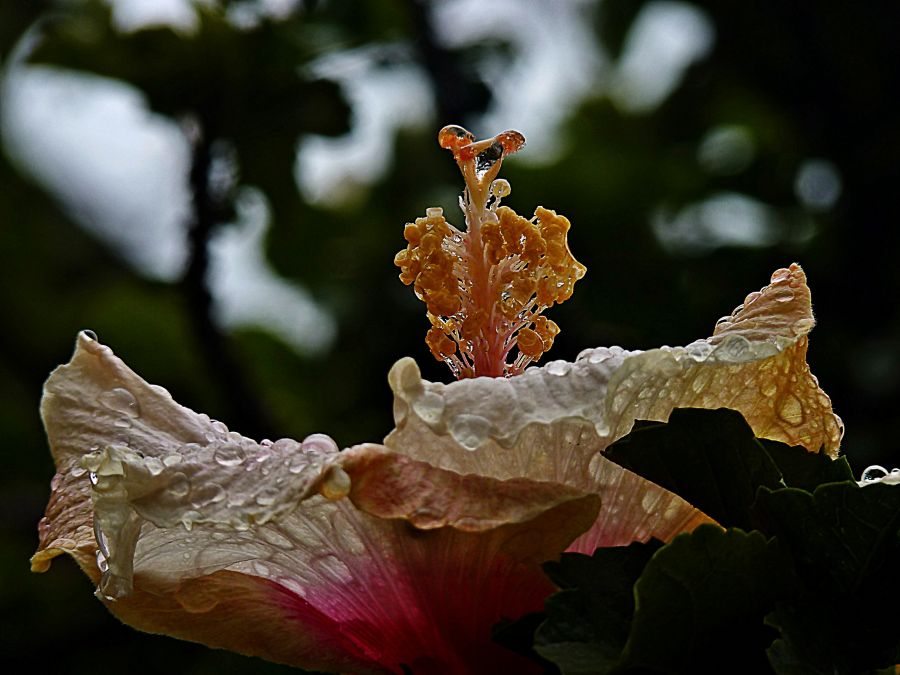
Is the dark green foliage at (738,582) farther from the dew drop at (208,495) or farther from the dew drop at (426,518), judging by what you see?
the dew drop at (208,495)

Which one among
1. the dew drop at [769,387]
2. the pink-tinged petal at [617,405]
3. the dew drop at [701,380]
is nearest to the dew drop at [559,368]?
the pink-tinged petal at [617,405]

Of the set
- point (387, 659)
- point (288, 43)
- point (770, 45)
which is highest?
point (770, 45)

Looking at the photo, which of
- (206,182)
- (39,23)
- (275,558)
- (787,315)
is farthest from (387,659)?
(39,23)

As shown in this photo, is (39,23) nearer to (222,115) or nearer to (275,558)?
(222,115)

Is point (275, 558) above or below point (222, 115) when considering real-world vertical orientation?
below

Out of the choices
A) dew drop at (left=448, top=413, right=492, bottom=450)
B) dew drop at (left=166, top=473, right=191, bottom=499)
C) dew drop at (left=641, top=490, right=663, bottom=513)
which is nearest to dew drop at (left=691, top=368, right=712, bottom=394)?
dew drop at (left=641, top=490, right=663, bottom=513)

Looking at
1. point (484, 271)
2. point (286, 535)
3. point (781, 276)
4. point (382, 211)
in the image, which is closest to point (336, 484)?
point (286, 535)
